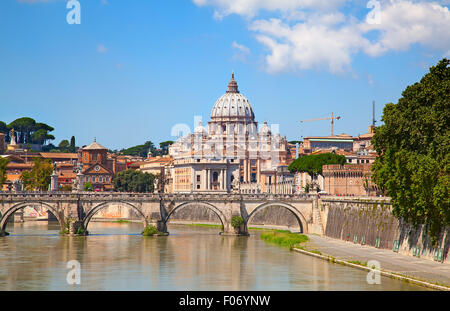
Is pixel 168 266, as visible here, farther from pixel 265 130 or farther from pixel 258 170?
pixel 265 130

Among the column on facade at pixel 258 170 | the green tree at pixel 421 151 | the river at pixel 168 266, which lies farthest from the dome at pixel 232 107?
the green tree at pixel 421 151

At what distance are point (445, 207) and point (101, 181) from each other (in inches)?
4449

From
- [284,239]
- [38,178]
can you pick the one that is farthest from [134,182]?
[284,239]

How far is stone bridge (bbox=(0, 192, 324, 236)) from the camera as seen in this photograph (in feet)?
233

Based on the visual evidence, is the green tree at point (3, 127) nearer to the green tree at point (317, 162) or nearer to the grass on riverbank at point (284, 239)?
the green tree at point (317, 162)

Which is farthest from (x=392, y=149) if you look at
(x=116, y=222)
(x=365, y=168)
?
(x=116, y=222)

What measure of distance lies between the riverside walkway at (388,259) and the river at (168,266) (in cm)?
126

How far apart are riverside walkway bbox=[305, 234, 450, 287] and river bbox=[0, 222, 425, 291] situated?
4.13 feet

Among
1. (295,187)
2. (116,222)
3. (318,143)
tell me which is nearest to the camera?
(116,222)

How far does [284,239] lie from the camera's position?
220 feet

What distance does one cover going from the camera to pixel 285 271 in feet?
157

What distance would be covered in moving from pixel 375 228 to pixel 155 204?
2181 cm

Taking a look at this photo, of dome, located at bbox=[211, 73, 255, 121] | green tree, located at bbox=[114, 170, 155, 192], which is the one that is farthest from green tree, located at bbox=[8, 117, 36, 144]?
green tree, located at bbox=[114, 170, 155, 192]
